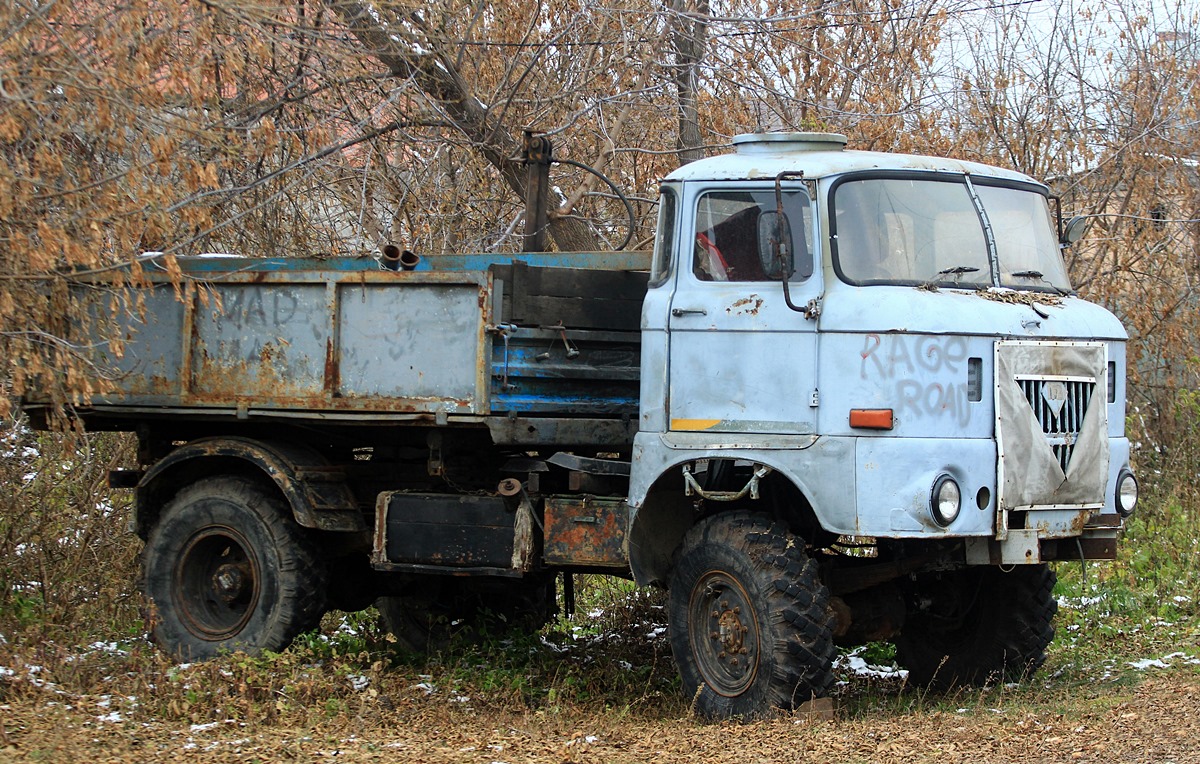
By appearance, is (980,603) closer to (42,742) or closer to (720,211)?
(720,211)

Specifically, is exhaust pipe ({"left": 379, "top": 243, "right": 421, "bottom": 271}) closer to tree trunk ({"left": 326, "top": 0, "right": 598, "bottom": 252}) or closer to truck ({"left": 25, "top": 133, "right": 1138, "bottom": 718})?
truck ({"left": 25, "top": 133, "right": 1138, "bottom": 718})

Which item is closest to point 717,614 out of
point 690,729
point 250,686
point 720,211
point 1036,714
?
point 690,729

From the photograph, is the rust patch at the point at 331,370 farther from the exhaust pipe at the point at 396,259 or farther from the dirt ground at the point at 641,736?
the dirt ground at the point at 641,736

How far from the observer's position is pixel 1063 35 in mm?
14062

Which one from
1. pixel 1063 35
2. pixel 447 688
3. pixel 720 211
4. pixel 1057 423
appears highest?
pixel 1063 35

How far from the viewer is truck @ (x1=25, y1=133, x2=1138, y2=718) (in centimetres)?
671

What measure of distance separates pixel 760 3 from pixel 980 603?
719cm

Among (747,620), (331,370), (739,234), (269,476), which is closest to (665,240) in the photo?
(739,234)

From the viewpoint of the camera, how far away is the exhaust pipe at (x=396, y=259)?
26.9ft

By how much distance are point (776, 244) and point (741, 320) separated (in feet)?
1.47

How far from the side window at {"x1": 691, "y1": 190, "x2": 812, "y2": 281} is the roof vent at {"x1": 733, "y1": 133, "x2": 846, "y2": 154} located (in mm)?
406

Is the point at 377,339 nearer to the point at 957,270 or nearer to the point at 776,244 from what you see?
the point at 776,244

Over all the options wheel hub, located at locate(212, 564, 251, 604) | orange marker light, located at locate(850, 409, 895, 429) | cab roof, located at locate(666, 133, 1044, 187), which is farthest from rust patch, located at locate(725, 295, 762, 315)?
wheel hub, located at locate(212, 564, 251, 604)

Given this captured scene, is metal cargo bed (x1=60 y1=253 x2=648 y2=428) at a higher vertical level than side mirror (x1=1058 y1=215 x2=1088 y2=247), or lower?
lower
